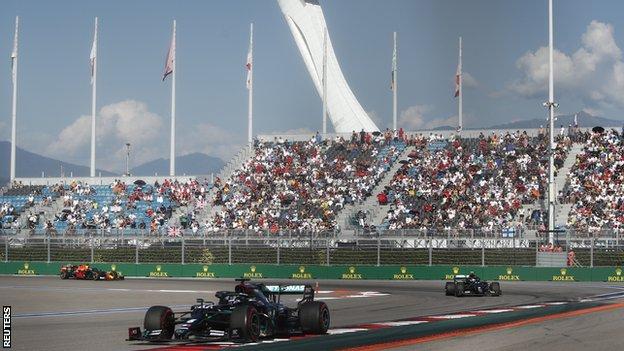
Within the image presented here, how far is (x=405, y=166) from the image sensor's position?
63688 mm

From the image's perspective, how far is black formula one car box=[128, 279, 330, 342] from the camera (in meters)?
18.7

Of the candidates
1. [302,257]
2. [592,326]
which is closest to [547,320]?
[592,326]

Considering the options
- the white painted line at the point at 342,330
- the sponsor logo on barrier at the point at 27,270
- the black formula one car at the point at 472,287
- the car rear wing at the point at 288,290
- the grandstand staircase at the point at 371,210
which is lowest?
the sponsor logo on barrier at the point at 27,270

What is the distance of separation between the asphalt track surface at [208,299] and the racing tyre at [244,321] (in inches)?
60.5

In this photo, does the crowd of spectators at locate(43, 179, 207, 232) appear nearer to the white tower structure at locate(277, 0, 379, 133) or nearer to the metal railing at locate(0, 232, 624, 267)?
the metal railing at locate(0, 232, 624, 267)

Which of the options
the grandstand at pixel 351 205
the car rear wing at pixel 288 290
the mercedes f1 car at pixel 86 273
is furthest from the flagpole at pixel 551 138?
the car rear wing at pixel 288 290

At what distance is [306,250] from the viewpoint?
5262 centimetres

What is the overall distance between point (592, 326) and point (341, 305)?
32.3 feet

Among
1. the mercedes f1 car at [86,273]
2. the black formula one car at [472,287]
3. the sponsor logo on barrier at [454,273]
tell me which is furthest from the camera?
the mercedes f1 car at [86,273]

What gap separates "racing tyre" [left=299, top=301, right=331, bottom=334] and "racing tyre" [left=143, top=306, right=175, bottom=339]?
286 centimetres

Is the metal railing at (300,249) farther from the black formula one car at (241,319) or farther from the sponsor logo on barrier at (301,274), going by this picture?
the black formula one car at (241,319)

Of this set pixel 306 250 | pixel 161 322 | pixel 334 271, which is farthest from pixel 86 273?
pixel 161 322

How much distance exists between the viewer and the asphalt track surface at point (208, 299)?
19.8 metres

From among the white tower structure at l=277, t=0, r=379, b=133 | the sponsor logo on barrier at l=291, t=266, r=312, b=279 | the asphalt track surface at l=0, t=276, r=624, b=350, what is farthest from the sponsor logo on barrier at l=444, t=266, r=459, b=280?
the white tower structure at l=277, t=0, r=379, b=133
